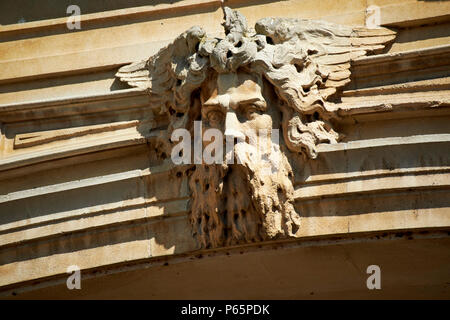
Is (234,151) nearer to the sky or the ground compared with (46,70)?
nearer to the ground

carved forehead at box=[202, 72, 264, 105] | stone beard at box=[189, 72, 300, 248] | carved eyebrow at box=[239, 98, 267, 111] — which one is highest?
carved forehead at box=[202, 72, 264, 105]

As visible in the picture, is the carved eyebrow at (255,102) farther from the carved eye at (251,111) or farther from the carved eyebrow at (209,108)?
the carved eyebrow at (209,108)

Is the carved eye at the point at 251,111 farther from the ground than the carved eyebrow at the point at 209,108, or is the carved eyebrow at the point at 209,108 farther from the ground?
the carved eyebrow at the point at 209,108

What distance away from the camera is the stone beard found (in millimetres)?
8445

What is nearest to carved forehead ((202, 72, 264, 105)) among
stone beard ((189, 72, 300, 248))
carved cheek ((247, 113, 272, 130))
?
stone beard ((189, 72, 300, 248))

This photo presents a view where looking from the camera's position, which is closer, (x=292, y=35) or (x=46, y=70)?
(x=292, y=35)

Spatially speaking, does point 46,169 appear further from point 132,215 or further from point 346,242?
point 346,242

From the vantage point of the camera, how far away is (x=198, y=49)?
28.6 ft

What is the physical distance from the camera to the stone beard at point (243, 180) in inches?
332

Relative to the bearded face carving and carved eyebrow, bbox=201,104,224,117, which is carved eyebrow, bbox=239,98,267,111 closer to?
the bearded face carving

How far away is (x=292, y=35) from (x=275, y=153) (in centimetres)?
80

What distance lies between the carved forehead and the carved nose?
0.30 feet

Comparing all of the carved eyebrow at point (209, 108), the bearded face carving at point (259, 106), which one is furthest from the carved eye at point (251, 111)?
the carved eyebrow at point (209, 108)
